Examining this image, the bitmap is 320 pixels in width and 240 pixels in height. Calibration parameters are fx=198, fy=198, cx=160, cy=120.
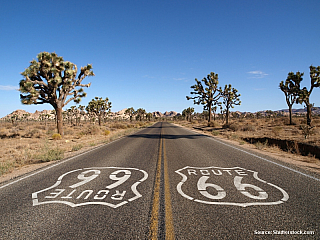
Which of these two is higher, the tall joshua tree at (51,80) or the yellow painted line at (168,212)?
the tall joshua tree at (51,80)

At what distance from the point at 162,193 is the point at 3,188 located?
4103mm

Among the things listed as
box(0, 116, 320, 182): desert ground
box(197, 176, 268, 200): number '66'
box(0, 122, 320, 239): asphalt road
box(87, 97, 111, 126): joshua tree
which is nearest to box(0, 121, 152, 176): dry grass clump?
box(0, 116, 320, 182): desert ground

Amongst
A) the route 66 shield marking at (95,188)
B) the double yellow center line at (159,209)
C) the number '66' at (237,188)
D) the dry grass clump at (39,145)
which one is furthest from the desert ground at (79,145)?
the double yellow center line at (159,209)

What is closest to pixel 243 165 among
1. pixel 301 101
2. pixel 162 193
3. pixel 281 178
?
pixel 281 178

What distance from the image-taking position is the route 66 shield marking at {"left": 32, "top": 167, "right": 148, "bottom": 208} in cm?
406

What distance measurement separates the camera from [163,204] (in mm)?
3758

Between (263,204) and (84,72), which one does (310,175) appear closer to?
(263,204)

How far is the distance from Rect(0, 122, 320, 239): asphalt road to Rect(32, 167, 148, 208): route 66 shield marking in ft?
0.06

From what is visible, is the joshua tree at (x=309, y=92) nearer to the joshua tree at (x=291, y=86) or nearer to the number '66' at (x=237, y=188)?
the joshua tree at (x=291, y=86)

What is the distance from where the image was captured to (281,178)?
210 inches

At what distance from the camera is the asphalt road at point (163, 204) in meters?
2.89

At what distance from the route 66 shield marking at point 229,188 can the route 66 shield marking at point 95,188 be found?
121 cm

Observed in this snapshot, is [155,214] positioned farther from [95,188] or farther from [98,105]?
[98,105]

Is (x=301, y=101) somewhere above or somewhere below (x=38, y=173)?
above
